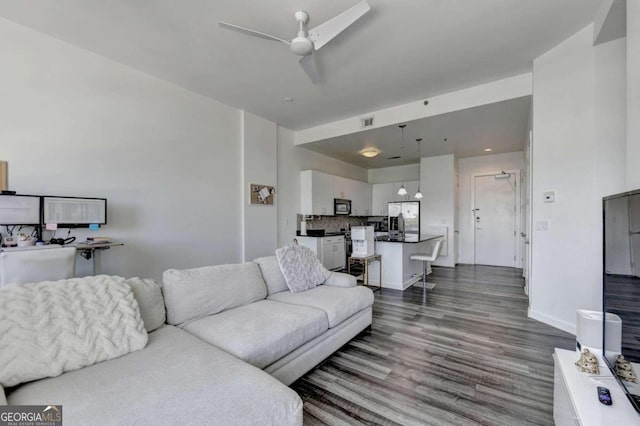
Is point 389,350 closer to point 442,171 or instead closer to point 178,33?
point 178,33

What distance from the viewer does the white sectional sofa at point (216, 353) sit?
3.70 ft

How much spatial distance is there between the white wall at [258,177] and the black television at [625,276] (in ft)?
14.4

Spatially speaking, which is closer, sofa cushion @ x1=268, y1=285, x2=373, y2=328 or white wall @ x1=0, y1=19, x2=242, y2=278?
sofa cushion @ x1=268, y1=285, x2=373, y2=328

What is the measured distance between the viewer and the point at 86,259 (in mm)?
3068

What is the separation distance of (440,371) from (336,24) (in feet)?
9.75

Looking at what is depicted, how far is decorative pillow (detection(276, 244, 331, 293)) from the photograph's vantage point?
9.49ft

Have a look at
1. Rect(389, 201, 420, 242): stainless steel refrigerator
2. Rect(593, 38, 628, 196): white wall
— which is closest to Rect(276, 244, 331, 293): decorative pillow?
Rect(593, 38, 628, 196): white wall

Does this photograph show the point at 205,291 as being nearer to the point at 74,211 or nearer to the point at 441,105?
the point at 74,211

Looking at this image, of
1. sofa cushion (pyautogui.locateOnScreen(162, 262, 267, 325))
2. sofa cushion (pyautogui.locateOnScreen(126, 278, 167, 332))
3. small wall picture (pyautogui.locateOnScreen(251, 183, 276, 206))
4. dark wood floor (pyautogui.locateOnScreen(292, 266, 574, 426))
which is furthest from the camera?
small wall picture (pyautogui.locateOnScreen(251, 183, 276, 206))

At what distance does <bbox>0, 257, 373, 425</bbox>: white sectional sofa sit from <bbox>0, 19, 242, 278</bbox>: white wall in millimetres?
1792

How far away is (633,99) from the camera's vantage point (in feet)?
5.71

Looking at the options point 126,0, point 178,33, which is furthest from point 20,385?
point 178,33

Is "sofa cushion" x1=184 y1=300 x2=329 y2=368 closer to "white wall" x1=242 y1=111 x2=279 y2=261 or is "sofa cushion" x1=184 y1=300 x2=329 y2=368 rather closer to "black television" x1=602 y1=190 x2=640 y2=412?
"black television" x1=602 y1=190 x2=640 y2=412

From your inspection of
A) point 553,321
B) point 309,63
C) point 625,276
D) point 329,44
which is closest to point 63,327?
point 309,63
